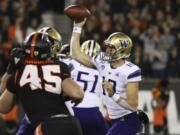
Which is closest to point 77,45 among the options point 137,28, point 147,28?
point 137,28

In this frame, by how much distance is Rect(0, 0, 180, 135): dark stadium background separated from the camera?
15.0 m

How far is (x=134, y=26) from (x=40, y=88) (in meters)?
11.2

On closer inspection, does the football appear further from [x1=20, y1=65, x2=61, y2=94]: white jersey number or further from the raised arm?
[x1=20, y1=65, x2=61, y2=94]: white jersey number

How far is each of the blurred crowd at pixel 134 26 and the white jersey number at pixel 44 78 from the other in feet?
28.3

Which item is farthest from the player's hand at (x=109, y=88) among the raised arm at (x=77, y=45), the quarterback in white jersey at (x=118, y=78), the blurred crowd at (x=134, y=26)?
the blurred crowd at (x=134, y=26)

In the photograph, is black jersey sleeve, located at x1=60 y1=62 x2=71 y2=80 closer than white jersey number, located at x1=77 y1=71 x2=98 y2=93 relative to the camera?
Yes

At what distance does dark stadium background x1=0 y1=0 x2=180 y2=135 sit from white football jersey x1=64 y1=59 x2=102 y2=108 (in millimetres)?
5913

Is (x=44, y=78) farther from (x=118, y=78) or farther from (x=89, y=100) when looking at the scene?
(x=89, y=100)

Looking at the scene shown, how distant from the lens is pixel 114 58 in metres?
7.84

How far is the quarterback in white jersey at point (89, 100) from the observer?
806 centimetres

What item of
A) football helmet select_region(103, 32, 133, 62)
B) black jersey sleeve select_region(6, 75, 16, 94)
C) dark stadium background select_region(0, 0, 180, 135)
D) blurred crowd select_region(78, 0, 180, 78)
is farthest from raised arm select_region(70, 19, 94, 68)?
blurred crowd select_region(78, 0, 180, 78)

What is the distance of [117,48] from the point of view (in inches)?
311

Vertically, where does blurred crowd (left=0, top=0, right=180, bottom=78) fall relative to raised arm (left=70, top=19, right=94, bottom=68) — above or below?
above

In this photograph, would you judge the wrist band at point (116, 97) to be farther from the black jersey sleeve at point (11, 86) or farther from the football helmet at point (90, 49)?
the black jersey sleeve at point (11, 86)
